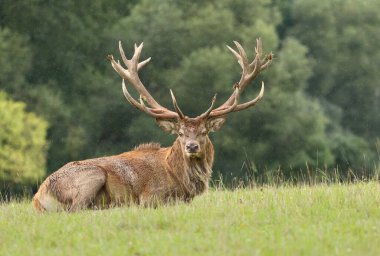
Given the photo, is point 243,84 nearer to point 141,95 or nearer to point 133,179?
point 141,95

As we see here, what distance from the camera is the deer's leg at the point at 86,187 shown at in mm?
11750

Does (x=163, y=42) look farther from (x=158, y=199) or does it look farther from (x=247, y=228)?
(x=247, y=228)

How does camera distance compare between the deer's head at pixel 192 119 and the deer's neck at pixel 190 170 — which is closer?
the deer's head at pixel 192 119

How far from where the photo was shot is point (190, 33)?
113 feet

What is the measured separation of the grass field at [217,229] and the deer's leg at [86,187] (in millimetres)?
669

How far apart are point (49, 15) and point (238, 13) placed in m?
6.39

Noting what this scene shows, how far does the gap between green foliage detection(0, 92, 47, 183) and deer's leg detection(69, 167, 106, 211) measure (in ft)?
54.8

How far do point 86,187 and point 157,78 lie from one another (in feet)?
72.2

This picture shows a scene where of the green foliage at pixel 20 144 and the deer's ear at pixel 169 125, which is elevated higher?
the deer's ear at pixel 169 125

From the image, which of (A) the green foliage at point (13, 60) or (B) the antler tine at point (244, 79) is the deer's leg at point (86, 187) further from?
(A) the green foliage at point (13, 60)

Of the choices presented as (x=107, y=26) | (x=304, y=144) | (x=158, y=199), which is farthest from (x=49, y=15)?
(x=158, y=199)

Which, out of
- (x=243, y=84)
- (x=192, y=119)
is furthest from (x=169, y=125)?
(x=243, y=84)

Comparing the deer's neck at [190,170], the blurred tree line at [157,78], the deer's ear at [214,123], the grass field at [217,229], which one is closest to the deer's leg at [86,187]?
the grass field at [217,229]

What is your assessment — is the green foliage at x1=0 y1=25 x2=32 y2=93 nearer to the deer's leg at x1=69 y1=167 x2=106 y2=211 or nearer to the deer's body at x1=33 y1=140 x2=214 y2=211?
the deer's body at x1=33 y1=140 x2=214 y2=211
